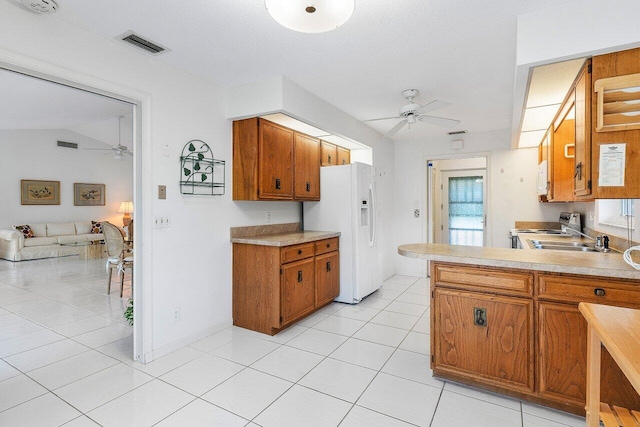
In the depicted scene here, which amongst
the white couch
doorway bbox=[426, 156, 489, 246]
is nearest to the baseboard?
doorway bbox=[426, 156, 489, 246]

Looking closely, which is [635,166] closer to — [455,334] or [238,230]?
[455,334]

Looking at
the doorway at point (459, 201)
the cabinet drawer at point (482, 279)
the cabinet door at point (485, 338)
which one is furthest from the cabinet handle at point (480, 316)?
the doorway at point (459, 201)

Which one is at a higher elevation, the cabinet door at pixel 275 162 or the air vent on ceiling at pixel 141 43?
the air vent on ceiling at pixel 141 43

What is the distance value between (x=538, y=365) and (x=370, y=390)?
1.03m

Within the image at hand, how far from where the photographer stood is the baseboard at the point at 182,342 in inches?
101

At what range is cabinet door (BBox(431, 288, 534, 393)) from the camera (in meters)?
1.96

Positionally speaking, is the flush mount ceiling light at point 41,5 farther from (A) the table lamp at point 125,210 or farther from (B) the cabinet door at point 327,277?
(A) the table lamp at point 125,210

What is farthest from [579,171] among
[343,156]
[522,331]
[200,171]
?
[343,156]

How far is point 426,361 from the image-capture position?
255 cm

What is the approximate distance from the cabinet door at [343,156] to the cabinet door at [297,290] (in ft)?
6.24

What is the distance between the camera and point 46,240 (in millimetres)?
7477

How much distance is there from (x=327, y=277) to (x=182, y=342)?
1694 mm

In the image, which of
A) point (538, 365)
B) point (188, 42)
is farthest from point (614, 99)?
point (188, 42)

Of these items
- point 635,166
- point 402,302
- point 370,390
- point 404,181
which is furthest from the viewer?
point 404,181
